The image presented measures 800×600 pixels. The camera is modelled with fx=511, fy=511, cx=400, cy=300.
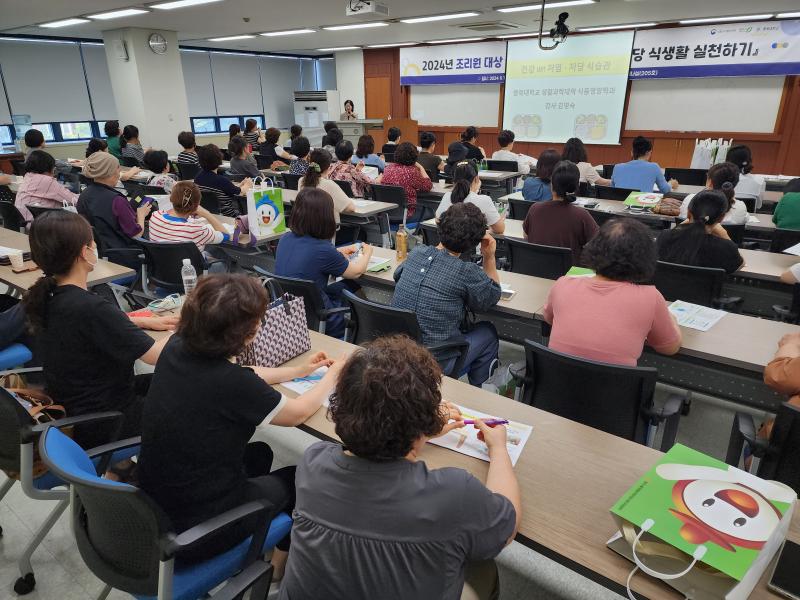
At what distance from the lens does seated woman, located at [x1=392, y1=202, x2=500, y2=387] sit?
246 cm

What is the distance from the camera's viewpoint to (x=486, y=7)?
7.46 meters

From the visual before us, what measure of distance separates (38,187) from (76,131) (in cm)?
746

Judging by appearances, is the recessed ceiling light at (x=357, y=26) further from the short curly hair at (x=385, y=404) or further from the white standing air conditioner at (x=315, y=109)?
the short curly hair at (x=385, y=404)

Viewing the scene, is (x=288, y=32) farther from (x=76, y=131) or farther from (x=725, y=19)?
(x=725, y=19)

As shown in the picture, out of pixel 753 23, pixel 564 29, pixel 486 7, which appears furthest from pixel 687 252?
pixel 753 23

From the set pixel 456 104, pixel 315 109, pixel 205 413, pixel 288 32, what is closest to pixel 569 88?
pixel 456 104

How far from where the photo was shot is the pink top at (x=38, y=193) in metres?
4.80

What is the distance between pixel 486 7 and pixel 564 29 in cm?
129

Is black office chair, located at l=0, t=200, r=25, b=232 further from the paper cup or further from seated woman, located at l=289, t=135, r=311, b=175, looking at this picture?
seated woman, located at l=289, t=135, r=311, b=175

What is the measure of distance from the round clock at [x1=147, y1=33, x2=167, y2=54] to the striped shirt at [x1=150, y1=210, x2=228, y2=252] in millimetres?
7789

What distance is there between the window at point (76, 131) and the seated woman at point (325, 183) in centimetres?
812

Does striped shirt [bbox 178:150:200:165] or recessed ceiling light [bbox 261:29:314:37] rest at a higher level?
recessed ceiling light [bbox 261:29:314:37]

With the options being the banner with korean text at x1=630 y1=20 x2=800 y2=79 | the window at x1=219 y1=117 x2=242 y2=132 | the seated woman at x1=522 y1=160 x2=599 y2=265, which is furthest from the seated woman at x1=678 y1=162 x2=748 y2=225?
the window at x1=219 y1=117 x2=242 y2=132

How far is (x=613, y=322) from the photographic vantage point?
79.0 inches
